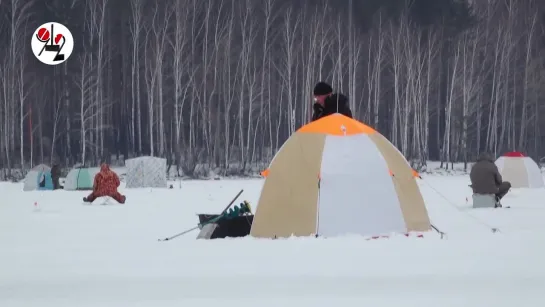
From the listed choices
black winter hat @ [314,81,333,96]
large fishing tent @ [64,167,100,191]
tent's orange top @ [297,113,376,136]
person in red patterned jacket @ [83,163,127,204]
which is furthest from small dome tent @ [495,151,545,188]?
tent's orange top @ [297,113,376,136]

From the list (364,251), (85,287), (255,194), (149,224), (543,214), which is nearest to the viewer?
(85,287)

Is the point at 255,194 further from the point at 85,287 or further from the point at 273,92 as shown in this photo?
the point at 273,92


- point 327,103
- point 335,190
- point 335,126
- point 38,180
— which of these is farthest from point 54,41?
point 335,190

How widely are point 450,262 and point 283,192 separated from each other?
10.9 feet

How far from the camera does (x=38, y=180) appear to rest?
29.0 m

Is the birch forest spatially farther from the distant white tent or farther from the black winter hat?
the black winter hat

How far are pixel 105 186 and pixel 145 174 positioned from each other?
30.3ft

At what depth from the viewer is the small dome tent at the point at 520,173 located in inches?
1065

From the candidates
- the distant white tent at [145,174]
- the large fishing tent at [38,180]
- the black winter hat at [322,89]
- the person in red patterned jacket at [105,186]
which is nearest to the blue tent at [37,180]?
the large fishing tent at [38,180]

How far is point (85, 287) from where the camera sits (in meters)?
8.27

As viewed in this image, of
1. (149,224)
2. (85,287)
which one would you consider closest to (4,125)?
(149,224)

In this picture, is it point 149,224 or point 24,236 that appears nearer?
point 24,236

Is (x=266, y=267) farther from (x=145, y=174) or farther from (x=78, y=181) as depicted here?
(x=145, y=174)

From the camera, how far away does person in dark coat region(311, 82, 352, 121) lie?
43.9 feet
